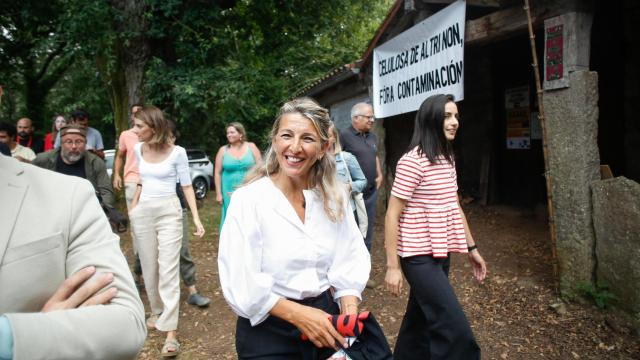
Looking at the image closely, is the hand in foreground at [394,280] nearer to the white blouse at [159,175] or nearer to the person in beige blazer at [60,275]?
the person in beige blazer at [60,275]

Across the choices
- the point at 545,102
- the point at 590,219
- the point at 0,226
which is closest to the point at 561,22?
the point at 545,102

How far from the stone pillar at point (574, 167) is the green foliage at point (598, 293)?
7cm

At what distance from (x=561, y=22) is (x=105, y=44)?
25.7ft

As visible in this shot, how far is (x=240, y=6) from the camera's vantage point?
38.9 ft

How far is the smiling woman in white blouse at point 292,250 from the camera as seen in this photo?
6.14 ft

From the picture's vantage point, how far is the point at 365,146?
5.60 metres

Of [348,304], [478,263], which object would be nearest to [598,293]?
[478,263]

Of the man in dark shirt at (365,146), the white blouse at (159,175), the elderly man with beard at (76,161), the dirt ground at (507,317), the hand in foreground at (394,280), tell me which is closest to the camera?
the hand in foreground at (394,280)

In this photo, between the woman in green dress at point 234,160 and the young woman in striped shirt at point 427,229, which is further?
the woman in green dress at point 234,160

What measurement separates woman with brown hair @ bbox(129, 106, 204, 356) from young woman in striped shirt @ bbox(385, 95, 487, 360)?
221 cm

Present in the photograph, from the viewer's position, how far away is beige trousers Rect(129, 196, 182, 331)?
4.21m

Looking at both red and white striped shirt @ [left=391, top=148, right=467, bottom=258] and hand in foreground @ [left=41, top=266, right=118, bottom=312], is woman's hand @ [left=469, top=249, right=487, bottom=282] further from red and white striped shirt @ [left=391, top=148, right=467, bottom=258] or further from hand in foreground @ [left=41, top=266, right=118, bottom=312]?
hand in foreground @ [left=41, top=266, right=118, bottom=312]

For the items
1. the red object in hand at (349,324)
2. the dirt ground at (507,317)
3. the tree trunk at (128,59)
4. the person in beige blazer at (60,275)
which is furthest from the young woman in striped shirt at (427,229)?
the tree trunk at (128,59)

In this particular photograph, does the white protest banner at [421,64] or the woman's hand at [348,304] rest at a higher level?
the white protest banner at [421,64]
